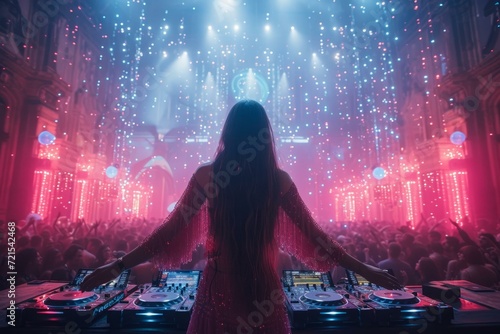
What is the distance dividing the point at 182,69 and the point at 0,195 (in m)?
23.2

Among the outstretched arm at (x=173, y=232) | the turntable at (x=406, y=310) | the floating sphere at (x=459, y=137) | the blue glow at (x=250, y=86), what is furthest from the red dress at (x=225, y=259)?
the blue glow at (x=250, y=86)

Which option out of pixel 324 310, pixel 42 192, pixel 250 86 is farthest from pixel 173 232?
pixel 250 86

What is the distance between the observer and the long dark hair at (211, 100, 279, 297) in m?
1.76

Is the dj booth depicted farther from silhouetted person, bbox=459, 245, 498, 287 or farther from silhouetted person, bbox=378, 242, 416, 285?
silhouetted person, bbox=378, 242, 416, 285

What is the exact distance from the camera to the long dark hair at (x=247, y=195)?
69.1 inches

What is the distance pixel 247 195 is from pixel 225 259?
42cm

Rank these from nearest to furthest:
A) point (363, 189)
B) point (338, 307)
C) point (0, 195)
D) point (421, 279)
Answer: point (338, 307) < point (421, 279) < point (0, 195) < point (363, 189)

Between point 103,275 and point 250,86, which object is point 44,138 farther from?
point 250,86

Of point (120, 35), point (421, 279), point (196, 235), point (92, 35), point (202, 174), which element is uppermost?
point (120, 35)

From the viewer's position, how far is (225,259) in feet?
5.83

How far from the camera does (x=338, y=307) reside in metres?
2.14

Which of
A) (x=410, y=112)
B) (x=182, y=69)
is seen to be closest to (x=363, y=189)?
(x=410, y=112)

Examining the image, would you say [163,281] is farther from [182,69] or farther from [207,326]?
[182,69]

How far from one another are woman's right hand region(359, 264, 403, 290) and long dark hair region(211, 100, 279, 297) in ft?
2.05
